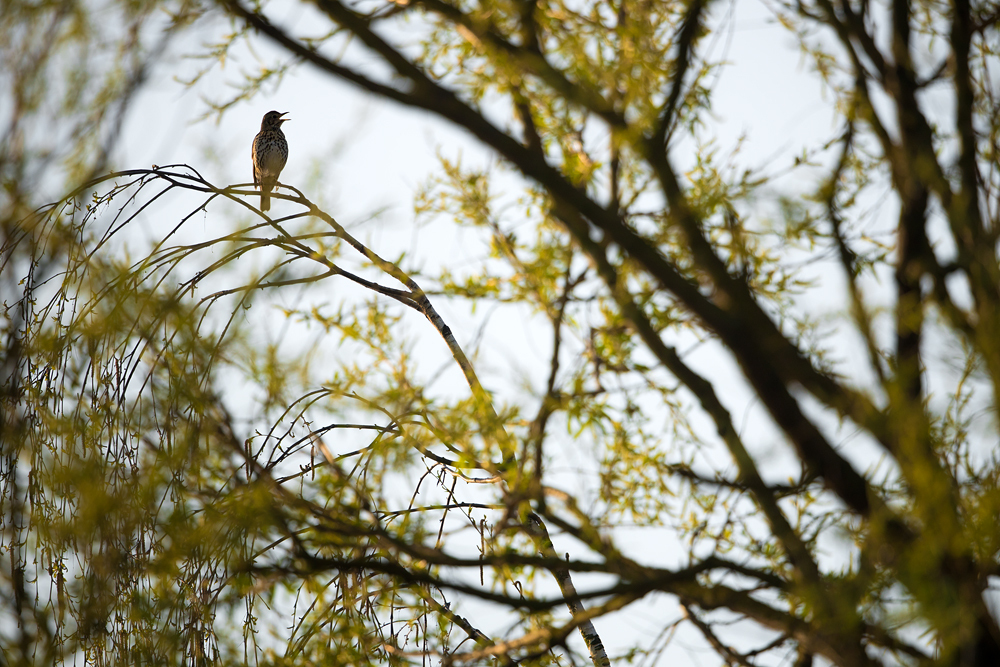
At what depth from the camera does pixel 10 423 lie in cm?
174

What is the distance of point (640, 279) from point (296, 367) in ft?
3.25

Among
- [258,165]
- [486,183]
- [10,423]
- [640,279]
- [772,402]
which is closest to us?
[772,402]

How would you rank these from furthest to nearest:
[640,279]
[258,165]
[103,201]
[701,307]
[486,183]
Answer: [258,165] → [486,183] → [640,279] → [103,201] → [701,307]

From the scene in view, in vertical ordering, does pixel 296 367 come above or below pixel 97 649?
above

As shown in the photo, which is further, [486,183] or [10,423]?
[486,183]

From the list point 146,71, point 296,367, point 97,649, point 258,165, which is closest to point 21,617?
point 97,649

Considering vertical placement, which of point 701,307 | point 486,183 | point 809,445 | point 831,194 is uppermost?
point 486,183

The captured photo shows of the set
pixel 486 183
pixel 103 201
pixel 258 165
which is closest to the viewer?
pixel 103 201

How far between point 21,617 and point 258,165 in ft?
16.3

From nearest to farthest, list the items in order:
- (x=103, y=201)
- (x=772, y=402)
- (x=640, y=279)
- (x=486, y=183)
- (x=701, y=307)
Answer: (x=701, y=307) → (x=772, y=402) → (x=103, y=201) → (x=640, y=279) → (x=486, y=183)

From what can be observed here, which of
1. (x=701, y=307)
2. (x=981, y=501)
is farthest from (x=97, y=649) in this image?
(x=981, y=501)

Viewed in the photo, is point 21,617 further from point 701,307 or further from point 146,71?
point 701,307

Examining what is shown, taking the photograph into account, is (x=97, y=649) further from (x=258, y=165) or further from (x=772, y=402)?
(x=258, y=165)

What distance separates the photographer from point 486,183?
3.10m
